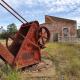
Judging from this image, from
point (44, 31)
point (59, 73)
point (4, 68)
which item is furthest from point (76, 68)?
point (4, 68)

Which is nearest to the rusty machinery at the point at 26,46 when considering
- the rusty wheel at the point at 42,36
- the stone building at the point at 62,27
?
the rusty wheel at the point at 42,36

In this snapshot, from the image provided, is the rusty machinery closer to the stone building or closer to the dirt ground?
the dirt ground

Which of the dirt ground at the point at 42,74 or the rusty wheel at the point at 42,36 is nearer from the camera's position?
the dirt ground at the point at 42,74

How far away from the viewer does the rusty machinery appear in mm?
8602

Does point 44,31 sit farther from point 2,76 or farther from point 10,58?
point 2,76

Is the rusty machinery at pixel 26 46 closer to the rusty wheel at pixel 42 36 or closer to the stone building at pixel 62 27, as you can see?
the rusty wheel at pixel 42 36

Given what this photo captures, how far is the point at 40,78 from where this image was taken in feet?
25.9

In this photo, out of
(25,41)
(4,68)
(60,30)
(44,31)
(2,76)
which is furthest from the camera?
(60,30)

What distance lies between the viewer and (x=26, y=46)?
8.93m

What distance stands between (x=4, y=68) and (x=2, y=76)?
0.76 meters

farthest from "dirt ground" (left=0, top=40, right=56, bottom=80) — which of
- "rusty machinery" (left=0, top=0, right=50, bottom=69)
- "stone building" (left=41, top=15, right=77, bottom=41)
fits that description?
"stone building" (left=41, top=15, right=77, bottom=41)

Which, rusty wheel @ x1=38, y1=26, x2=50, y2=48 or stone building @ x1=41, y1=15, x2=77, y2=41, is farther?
stone building @ x1=41, y1=15, x2=77, y2=41

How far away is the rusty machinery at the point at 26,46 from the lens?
28.2ft

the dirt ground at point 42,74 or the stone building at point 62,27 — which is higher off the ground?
the stone building at point 62,27
